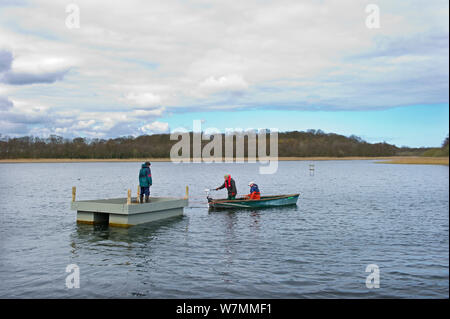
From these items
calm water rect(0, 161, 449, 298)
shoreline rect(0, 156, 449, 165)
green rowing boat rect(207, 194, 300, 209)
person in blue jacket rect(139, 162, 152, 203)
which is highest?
shoreline rect(0, 156, 449, 165)

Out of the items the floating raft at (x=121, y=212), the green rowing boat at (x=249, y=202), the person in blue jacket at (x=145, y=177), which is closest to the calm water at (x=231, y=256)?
the floating raft at (x=121, y=212)

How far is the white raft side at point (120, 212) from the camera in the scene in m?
18.3

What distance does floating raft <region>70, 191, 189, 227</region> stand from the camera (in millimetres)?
18344

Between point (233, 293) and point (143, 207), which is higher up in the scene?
point (143, 207)

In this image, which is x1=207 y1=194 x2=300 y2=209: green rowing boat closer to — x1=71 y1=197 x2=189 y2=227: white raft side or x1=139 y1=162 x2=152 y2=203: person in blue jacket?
x1=71 y1=197 x2=189 y2=227: white raft side

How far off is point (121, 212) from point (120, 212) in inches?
2.1

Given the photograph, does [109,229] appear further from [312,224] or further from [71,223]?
[312,224]

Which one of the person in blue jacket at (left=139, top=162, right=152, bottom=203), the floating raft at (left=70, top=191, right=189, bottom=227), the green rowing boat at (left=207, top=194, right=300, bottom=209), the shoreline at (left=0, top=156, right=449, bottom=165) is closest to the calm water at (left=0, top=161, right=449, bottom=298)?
the floating raft at (left=70, top=191, right=189, bottom=227)

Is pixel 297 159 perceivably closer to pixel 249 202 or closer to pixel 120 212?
pixel 249 202

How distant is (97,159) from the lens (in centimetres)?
16525

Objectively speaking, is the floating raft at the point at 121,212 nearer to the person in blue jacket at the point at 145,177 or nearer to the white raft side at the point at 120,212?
the white raft side at the point at 120,212
